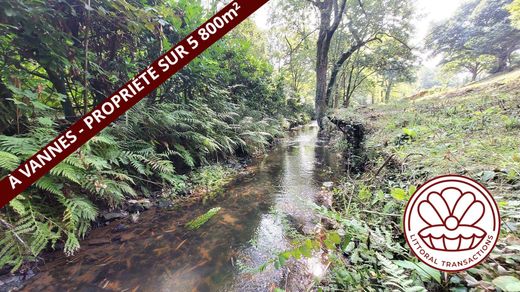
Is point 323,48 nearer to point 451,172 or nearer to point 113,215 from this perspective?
point 451,172

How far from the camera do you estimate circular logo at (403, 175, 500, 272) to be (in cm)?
74

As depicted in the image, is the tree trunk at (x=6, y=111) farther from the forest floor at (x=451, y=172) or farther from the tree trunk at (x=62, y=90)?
the forest floor at (x=451, y=172)

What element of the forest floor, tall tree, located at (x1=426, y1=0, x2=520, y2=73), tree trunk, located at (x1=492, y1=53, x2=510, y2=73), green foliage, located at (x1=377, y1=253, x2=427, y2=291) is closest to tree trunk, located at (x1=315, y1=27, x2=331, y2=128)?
the forest floor

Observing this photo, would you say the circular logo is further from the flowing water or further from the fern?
the fern

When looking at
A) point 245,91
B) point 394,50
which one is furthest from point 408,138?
point 394,50

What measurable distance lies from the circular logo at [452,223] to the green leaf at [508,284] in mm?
148

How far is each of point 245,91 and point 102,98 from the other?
666cm

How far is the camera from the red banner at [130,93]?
1555mm

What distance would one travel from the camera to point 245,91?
9875 mm

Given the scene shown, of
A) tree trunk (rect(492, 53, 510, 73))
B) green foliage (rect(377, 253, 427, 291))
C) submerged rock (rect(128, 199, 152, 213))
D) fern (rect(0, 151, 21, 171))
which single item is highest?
fern (rect(0, 151, 21, 171))

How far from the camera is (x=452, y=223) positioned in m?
0.77

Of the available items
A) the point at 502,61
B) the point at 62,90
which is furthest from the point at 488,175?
the point at 502,61

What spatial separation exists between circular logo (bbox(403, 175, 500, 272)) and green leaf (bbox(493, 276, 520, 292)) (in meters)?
0.15

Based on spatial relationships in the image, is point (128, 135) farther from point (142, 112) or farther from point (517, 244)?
point (517, 244)
